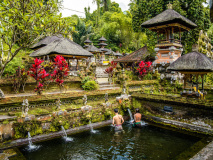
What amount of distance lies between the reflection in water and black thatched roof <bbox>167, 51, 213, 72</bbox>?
13.9 ft

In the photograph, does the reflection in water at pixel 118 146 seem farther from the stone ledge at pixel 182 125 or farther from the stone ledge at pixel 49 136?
the stone ledge at pixel 182 125

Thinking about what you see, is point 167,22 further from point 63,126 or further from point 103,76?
point 63,126

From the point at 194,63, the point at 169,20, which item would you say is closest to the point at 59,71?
the point at 194,63

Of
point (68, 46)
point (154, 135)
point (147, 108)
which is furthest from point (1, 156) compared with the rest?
point (68, 46)

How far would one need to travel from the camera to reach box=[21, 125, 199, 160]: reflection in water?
221 inches

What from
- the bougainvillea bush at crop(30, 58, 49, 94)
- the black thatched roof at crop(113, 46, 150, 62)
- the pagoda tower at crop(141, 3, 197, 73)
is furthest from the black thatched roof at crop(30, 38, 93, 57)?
the pagoda tower at crop(141, 3, 197, 73)

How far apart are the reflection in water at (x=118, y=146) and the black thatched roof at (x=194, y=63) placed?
423 cm

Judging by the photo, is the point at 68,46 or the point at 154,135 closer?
the point at 154,135

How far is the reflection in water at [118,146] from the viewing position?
562 centimetres

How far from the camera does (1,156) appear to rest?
5043 mm

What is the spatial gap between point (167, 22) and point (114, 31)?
28467mm

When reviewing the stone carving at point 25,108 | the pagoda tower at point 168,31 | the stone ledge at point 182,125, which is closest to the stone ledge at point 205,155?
the stone ledge at point 182,125

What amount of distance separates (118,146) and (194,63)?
681 cm

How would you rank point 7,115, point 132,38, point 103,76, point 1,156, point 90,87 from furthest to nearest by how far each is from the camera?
point 132,38, point 103,76, point 90,87, point 7,115, point 1,156
